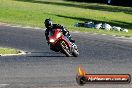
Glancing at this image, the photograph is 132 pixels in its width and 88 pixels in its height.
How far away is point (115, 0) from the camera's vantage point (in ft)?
234

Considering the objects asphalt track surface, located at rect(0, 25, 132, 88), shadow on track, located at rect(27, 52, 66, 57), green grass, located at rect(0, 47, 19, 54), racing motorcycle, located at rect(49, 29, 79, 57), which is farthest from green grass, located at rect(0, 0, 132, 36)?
racing motorcycle, located at rect(49, 29, 79, 57)

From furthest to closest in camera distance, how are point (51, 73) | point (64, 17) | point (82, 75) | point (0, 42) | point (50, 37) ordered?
point (64, 17) → point (0, 42) → point (50, 37) → point (51, 73) → point (82, 75)

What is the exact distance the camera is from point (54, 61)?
1919cm

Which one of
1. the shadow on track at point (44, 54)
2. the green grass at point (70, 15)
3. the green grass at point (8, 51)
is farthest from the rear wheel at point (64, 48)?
the green grass at point (70, 15)

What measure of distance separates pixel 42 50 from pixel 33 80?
9.23 metres

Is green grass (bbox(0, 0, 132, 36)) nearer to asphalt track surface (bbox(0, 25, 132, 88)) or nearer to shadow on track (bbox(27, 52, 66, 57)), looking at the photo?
asphalt track surface (bbox(0, 25, 132, 88))

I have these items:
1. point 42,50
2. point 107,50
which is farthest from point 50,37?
point 107,50

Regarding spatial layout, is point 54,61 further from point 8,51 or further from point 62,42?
point 8,51

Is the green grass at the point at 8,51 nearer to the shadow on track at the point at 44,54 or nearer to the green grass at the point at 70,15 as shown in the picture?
the shadow on track at the point at 44,54

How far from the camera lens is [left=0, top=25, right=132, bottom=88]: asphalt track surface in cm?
1420

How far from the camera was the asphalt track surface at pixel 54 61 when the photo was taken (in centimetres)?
1420

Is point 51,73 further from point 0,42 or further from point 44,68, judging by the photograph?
point 0,42

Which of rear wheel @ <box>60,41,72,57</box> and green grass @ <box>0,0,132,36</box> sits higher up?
rear wheel @ <box>60,41,72,57</box>

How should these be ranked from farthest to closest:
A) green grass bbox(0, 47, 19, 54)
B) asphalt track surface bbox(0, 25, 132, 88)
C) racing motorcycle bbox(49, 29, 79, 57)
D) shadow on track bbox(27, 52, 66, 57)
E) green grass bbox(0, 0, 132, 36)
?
green grass bbox(0, 0, 132, 36), green grass bbox(0, 47, 19, 54), shadow on track bbox(27, 52, 66, 57), racing motorcycle bbox(49, 29, 79, 57), asphalt track surface bbox(0, 25, 132, 88)
